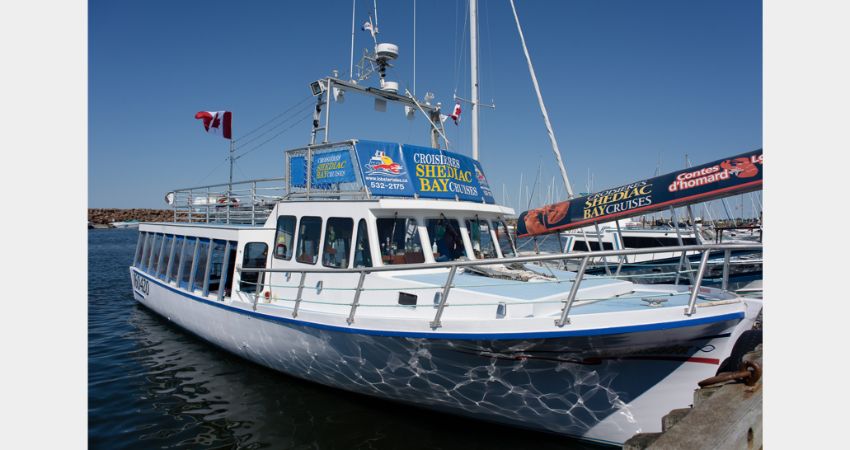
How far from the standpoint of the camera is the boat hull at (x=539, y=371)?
497 cm

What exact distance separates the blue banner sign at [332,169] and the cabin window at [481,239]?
2081 mm

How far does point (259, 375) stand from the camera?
8602 mm

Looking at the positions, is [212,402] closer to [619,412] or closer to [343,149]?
[343,149]

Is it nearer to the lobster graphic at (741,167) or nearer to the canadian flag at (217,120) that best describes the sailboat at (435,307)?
the lobster graphic at (741,167)

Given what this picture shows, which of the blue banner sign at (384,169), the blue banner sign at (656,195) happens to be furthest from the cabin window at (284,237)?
the blue banner sign at (656,195)

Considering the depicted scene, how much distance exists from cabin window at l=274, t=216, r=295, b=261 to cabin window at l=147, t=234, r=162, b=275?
5593mm

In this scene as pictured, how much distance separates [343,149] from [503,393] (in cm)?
440

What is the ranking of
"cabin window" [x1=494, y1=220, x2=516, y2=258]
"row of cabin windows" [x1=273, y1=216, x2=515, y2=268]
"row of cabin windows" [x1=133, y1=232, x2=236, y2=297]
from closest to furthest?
"row of cabin windows" [x1=273, y1=216, x2=515, y2=268]
"cabin window" [x1=494, y1=220, x2=516, y2=258]
"row of cabin windows" [x1=133, y1=232, x2=236, y2=297]

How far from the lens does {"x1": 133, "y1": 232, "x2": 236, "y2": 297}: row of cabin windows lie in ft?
29.8

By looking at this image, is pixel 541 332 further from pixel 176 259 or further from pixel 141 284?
pixel 141 284

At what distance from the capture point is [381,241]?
23.4 feet

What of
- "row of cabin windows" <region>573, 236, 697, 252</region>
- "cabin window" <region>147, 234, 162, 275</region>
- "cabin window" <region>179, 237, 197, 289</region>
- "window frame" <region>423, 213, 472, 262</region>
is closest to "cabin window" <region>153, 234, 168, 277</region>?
"cabin window" <region>147, 234, 162, 275</region>

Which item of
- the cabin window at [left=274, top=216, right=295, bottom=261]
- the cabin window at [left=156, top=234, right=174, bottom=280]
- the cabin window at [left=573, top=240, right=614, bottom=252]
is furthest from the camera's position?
the cabin window at [left=573, top=240, right=614, bottom=252]

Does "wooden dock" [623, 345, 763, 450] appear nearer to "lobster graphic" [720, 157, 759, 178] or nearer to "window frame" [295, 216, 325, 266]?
"lobster graphic" [720, 157, 759, 178]
